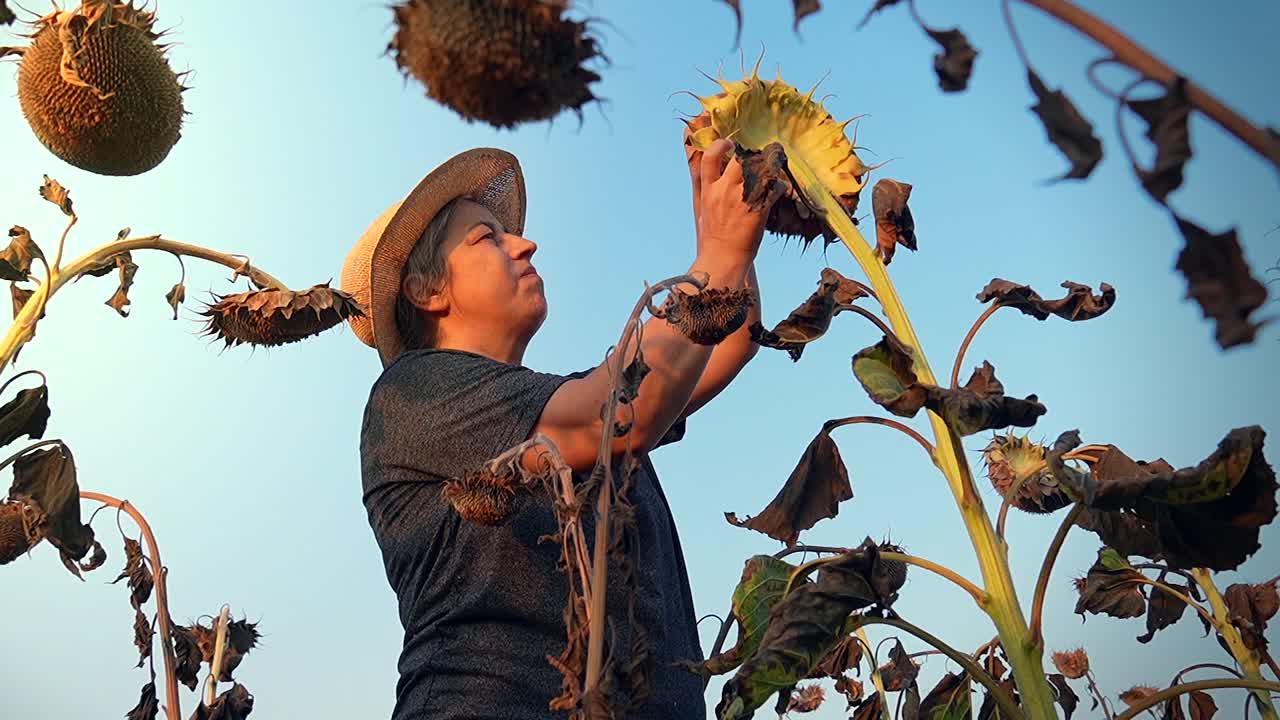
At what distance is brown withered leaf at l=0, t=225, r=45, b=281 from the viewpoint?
3062 millimetres

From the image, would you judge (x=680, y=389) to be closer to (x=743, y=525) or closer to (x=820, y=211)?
(x=743, y=525)

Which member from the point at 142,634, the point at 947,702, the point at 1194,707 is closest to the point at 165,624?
the point at 142,634

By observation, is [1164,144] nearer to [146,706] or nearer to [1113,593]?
[1113,593]

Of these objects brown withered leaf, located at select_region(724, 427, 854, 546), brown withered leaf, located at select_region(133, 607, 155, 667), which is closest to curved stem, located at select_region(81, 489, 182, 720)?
brown withered leaf, located at select_region(133, 607, 155, 667)

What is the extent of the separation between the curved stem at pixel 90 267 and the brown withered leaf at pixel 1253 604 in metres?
2.37

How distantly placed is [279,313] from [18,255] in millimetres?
628

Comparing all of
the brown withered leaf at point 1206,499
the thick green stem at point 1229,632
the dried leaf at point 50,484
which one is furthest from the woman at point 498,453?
the thick green stem at point 1229,632

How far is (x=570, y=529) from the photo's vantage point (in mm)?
1869

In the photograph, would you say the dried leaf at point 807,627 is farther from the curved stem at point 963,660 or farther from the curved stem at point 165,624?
the curved stem at point 165,624

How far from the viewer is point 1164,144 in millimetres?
854

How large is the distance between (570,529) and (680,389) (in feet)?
2.71

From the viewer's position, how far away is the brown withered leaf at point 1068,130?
35.9 inches

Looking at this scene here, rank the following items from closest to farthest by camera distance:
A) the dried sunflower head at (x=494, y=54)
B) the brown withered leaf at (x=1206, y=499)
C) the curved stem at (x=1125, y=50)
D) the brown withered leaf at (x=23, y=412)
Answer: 1. the curved stem at (x=1125, y=50)
2. the dried sunflower head at (x=494, y=54)
3. the brown withered leaf at (x=1206, y=499)
4. the brown withered leaf at (x=23, y=412)

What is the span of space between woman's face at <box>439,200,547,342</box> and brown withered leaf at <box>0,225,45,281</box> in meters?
1.04
